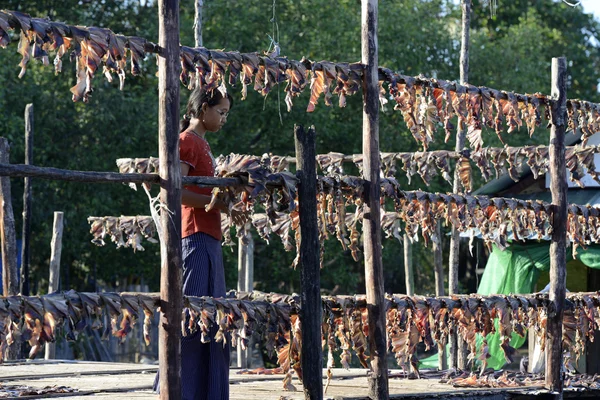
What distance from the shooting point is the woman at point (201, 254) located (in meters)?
5.22

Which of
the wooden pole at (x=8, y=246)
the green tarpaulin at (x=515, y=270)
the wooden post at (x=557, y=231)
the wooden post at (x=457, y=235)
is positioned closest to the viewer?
the wooden post at (x=557, y=231)

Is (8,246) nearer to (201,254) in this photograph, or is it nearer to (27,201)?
(27,201)

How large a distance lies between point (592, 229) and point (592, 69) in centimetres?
2029

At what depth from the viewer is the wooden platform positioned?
589 cm

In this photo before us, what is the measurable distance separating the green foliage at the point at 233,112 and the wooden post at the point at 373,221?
30.0 feet

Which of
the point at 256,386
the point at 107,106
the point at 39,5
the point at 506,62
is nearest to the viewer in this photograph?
the point at 256,386

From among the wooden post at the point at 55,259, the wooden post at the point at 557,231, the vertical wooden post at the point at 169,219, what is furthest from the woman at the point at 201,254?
the wooden post at the point at 55,259

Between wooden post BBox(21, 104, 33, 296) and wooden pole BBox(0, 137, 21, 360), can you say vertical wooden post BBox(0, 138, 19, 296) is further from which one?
→ wooden post BBox(21, 104, 33, 296)

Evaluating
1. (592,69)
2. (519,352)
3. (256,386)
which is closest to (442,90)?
(256,386)

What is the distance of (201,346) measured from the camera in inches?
209

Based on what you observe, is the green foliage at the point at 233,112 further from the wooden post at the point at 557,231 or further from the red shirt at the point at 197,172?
the red shirt at the point at 197,172

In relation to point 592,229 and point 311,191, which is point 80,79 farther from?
point 592,229

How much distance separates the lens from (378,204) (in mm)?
5426

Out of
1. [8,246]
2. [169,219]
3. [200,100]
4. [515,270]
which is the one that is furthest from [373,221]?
[515,270]
